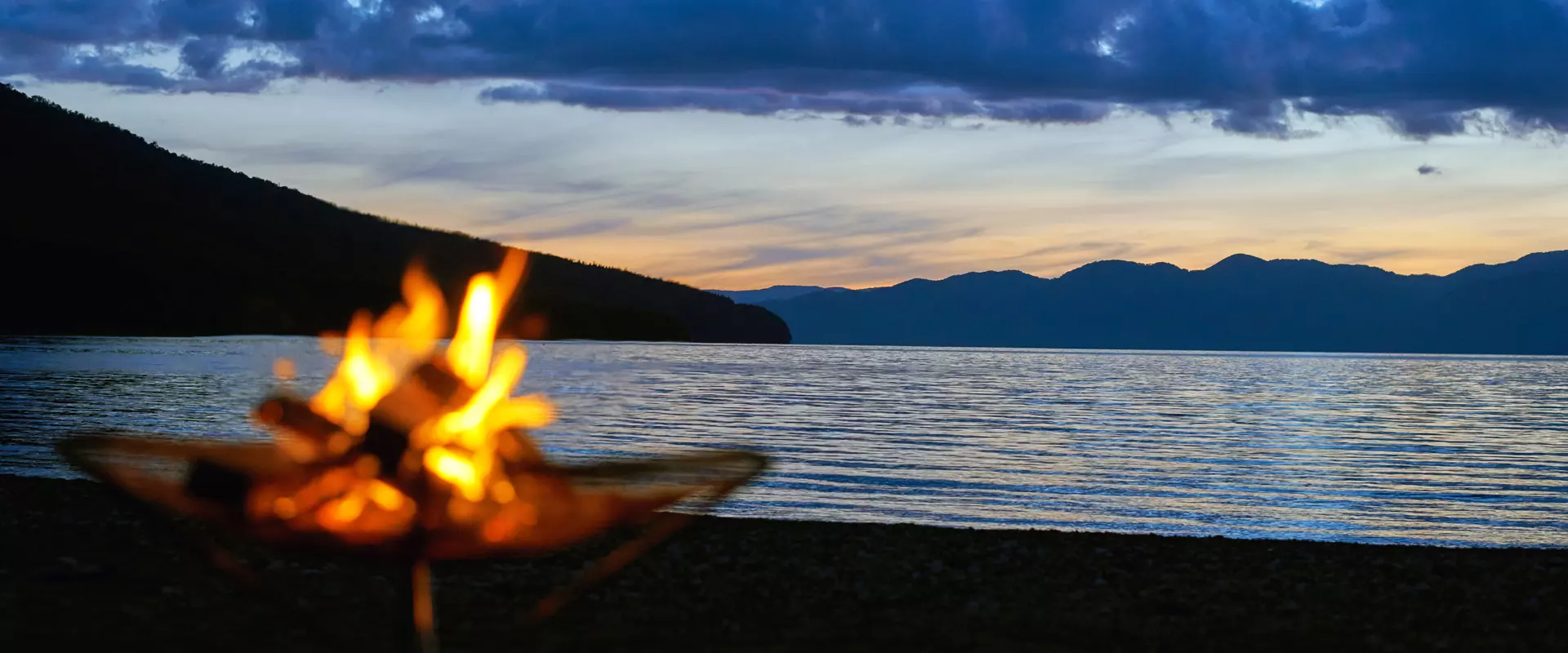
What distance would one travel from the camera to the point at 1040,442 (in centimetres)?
4269

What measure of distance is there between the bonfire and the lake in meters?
10.2

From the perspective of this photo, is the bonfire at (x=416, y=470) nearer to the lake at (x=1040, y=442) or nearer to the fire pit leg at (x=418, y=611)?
the fire pit leg at (x=418, y=611)

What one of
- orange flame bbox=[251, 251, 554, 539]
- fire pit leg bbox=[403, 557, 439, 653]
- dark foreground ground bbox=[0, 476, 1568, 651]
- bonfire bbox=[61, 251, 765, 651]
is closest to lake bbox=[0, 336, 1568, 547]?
dark foreground ground bbox=[0, 476, 1568, 651]

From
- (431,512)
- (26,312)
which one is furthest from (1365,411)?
(26,312)

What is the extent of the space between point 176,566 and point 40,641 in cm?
420

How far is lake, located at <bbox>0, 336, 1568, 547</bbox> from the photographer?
1001 inches

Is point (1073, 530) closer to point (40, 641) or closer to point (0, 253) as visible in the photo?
point (40, 641)

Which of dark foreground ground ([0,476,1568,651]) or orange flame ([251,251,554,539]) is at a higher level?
orange flame ([251,251,554,539])

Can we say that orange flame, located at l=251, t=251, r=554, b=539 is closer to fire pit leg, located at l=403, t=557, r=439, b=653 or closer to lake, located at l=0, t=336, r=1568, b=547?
fire pit leg, located at l=403, t=557, r=439, b=653

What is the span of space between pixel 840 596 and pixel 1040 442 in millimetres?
29465

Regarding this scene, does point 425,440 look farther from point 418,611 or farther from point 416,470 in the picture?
point 418,611

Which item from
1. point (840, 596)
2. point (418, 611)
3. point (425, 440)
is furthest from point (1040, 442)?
point (425, 440)

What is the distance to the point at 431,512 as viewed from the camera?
22.1 feet

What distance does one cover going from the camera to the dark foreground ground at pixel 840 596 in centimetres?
1162
